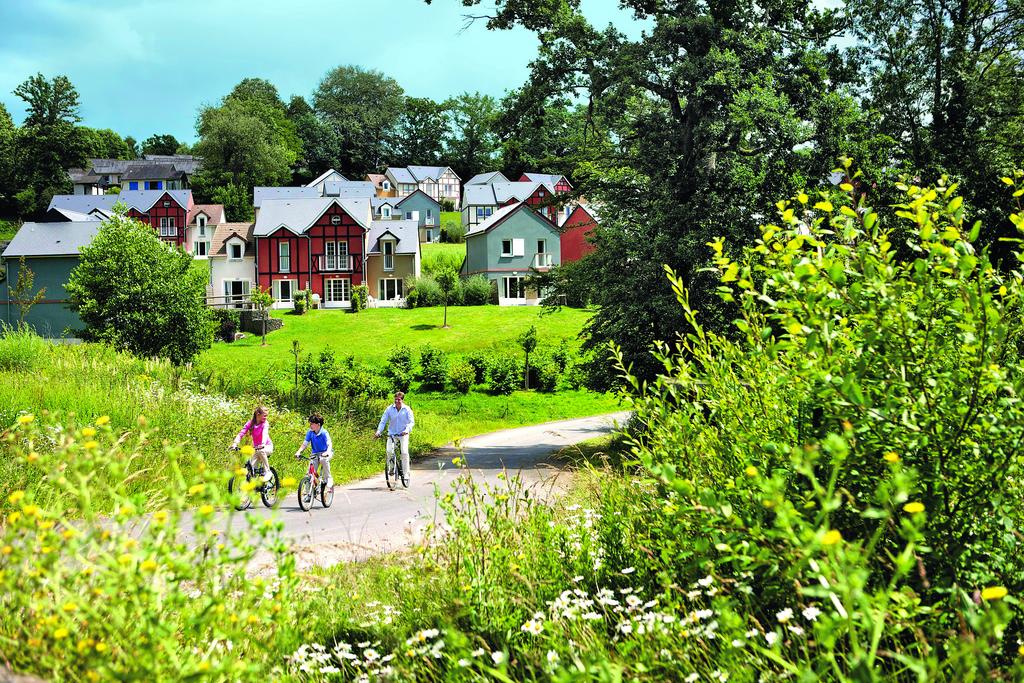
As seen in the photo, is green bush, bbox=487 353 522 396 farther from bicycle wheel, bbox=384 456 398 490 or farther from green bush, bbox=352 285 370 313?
green bush, bbox=352 285 370 313

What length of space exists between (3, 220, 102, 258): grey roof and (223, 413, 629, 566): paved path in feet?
115

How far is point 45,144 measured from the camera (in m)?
101

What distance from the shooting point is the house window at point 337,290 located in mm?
66000

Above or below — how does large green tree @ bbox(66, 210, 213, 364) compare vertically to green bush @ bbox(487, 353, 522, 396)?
above

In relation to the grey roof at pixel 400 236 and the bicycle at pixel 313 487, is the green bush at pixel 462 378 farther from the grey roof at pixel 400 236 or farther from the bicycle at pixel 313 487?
the grey roof at pixel 400 236

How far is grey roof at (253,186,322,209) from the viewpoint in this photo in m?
81.2

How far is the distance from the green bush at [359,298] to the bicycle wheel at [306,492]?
44297mm

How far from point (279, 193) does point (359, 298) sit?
31.4m

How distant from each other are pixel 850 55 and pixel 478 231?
47.3 m

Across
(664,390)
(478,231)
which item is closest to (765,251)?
(664,390)

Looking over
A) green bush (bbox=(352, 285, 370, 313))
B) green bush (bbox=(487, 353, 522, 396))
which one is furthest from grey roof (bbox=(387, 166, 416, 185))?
green bush (bbox=(487, 353, 522, 396))

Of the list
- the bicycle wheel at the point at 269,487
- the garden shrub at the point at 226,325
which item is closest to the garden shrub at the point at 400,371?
the garden shrub at the point at 226,325

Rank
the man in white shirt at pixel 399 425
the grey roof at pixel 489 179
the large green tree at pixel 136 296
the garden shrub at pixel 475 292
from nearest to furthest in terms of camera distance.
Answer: the man in white shirt at pixel 399 425, the large green tree at pixel 136 296, the garden shrub at pixel 475 292, the grey roof at pixel 489 179

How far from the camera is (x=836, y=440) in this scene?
2.88 meters
